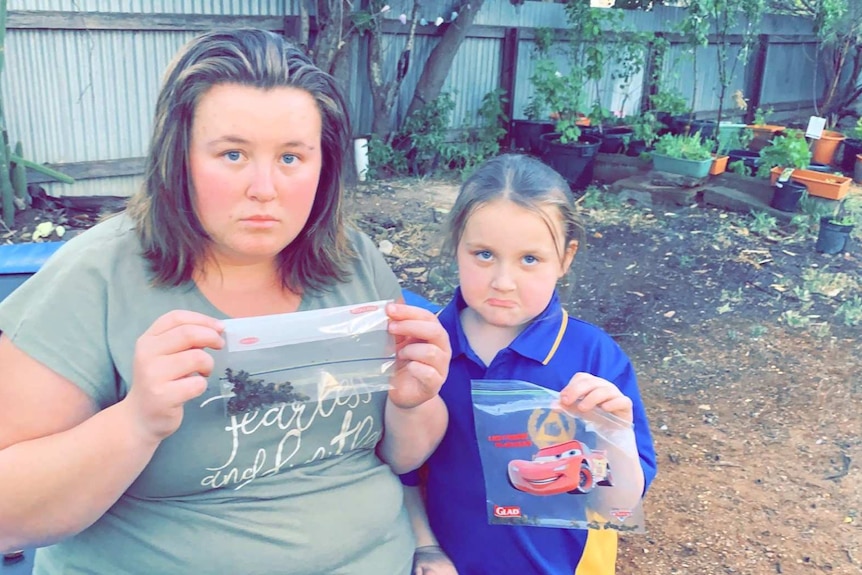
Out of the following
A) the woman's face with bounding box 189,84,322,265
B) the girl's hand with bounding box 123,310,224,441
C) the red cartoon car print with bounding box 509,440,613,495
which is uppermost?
the woman's face with bounding box 189,84,322,265

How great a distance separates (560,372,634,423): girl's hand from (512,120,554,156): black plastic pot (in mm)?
8172

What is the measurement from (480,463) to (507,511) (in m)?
0.19

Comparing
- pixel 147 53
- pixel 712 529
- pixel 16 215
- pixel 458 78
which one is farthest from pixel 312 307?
pixel 458 78

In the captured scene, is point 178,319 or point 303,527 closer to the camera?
point 178,319

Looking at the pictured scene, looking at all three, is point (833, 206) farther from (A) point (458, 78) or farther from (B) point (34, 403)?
(B) point (34, 403)

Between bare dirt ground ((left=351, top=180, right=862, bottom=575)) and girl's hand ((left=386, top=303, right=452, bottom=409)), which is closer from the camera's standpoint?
girl's hand ((left=386, top=303, right=452, bottom=409))

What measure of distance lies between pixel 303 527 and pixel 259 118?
830 millimetres

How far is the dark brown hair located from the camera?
1492mm

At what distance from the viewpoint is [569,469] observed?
162 centimetres

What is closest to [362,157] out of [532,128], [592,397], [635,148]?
[532,128]

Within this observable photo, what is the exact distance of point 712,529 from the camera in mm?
3031

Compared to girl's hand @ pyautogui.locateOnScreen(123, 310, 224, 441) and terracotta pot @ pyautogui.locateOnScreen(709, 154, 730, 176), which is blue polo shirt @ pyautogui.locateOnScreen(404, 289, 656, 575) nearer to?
girl's hand @ pyautogui.locateOnScreen(123, 310, 224, 441)

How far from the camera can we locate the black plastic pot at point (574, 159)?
8594 millimetres

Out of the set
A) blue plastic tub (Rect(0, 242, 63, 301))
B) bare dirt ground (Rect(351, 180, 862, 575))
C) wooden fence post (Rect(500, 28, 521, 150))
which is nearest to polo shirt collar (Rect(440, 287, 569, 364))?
bare dirt ground (Rect(351, 180, 862, 575))
